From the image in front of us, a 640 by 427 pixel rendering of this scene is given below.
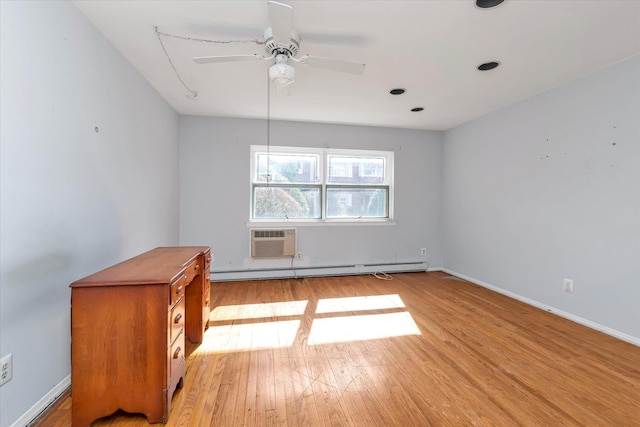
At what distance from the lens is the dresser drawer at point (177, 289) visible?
149cm

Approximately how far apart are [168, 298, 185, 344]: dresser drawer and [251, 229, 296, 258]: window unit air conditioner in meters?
2.30

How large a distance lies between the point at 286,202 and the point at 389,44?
103 inches

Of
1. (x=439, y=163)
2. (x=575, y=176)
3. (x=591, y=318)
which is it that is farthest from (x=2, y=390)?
(x=439, y=163)

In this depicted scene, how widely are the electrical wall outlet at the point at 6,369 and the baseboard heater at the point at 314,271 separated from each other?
2.62 m

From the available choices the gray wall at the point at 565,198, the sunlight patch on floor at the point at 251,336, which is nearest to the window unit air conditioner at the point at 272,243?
the sunlight patch on floor at the point at 251,336

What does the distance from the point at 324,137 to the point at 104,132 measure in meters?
2.83

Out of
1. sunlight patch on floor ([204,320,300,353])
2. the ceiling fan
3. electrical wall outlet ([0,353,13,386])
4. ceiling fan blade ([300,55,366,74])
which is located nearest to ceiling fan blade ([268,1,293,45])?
the ceiling fan

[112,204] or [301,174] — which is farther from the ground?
[301,174]

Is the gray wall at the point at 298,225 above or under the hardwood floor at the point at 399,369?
above

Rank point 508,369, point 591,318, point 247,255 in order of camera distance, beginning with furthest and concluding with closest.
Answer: point 247,255 < point 591,318 < point 508,369

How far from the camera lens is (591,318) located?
102 inches

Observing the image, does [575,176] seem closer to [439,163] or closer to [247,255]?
[439,163]

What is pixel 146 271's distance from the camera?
1.58m

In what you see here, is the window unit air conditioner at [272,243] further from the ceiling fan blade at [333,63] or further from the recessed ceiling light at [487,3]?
the recessed ceiling light at [487,3]
